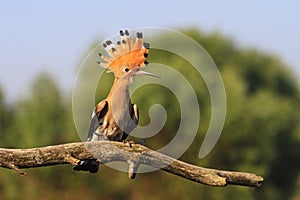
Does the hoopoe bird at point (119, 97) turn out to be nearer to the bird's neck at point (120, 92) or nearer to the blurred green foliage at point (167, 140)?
the bird's neck at point (120, 92)

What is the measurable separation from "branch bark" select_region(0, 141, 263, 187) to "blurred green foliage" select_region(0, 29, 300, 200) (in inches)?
933

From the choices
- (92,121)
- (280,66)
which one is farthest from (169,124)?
(92,121)

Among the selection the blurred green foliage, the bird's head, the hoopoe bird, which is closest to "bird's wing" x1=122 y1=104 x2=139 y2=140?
the hoopoe bird

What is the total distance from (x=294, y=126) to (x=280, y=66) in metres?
8.05

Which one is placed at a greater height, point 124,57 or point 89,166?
point 124,57

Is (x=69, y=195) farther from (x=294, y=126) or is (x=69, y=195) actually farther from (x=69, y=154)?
(x=69, y=154)

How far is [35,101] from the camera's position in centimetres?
3391

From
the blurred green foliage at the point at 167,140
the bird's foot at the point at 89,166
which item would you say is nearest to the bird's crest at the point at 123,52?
the bird's foot at the point at 89,166

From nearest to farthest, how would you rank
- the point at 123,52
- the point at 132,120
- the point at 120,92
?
1. the point at 123,52
2. the point at 120,92
3. the point at 132,120

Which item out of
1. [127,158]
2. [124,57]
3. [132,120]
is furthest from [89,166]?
[124,57]

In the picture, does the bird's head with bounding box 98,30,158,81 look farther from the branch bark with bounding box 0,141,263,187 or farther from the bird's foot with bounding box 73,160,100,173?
the bird's foot with bounding box 73,160,100,173

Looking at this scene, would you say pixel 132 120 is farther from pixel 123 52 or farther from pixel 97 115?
pixel 123 52

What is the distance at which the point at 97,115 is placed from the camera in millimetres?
4723

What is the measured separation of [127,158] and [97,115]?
420 millimetres
